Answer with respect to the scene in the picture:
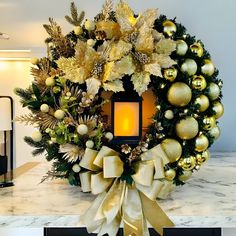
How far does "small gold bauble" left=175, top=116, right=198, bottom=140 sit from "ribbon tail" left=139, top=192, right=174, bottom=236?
0.14 metres

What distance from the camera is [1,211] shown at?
0.62m

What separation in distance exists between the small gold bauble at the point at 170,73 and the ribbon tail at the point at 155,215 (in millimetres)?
229

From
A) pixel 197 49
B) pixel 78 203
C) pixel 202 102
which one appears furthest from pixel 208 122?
pixel 78 203

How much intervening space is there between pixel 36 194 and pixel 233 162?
1.92 ft

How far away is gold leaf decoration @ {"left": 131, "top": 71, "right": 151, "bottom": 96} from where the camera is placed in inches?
25.2

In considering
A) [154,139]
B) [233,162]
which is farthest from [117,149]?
[233,162]

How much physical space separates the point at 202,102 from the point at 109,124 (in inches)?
7.6

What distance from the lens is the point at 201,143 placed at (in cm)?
69

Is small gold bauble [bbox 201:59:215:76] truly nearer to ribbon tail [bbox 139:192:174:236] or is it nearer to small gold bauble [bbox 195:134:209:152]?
small gold bauble [bbox 195:134:209:152]

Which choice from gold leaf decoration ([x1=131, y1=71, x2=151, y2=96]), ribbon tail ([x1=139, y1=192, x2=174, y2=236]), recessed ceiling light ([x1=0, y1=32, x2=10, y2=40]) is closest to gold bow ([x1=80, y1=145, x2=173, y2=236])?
ribbon tail ([x1=139, y1=192, x2=174, y2=236])

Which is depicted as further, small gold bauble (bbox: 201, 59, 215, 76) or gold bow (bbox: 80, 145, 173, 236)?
small gold bauble (bbox: 201, 59, 215, 76)

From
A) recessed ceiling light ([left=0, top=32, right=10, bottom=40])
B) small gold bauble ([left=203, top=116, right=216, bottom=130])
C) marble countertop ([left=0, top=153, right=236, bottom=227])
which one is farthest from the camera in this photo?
recessed ceiling light ([left=0, top=32, right=10, bottom=40])

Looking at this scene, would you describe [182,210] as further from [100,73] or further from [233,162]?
[233,162]

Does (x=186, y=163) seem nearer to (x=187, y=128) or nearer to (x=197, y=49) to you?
(x=187, y=128)
